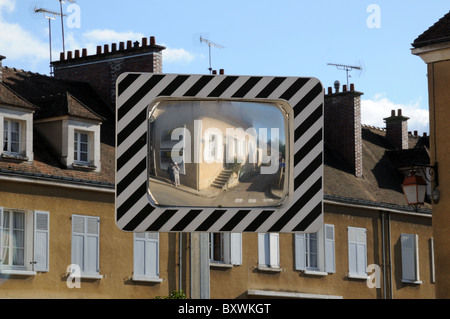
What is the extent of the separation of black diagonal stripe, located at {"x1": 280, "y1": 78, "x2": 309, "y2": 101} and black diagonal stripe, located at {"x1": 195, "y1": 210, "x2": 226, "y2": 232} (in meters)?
0.30

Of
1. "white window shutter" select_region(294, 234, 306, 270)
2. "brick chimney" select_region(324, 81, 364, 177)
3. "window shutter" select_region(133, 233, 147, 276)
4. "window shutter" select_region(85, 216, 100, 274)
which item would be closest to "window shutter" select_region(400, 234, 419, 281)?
"brick chimney" select_region(324, 81, 364, 177)

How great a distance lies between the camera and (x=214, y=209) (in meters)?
2.10

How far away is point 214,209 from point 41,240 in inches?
961

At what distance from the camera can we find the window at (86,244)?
1058 inches

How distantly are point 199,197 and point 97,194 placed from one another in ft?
84.3

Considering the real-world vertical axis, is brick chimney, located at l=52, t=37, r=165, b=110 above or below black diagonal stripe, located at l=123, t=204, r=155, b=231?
above

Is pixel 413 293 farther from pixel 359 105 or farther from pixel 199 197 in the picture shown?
pixel 199 197

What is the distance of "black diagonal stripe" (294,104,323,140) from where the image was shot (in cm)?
217

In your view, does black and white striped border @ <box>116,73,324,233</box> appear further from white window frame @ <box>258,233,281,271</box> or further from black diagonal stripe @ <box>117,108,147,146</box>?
white window frame @ <box>258,233,281,271</box>

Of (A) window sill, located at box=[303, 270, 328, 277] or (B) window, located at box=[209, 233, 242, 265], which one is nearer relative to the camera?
(B) window, located at box=[209, 233, 242, 265]

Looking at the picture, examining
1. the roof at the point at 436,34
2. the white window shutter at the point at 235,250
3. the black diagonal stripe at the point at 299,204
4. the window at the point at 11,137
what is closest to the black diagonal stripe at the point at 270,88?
the black diagonal stripe at the point at 299,204

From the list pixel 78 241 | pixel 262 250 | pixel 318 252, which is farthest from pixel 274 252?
pixel 78 241

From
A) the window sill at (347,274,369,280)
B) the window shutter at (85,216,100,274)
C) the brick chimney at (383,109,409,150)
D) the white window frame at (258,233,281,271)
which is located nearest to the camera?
the window shutter at (85,216,100,274)

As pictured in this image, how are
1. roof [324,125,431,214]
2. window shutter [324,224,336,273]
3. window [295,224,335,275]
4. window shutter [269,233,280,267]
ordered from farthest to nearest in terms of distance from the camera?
roof [324,125,431,214] → window shutter [324,224,336,273] → window [295,224,335,275] → window shutter [269,233,280,267]
